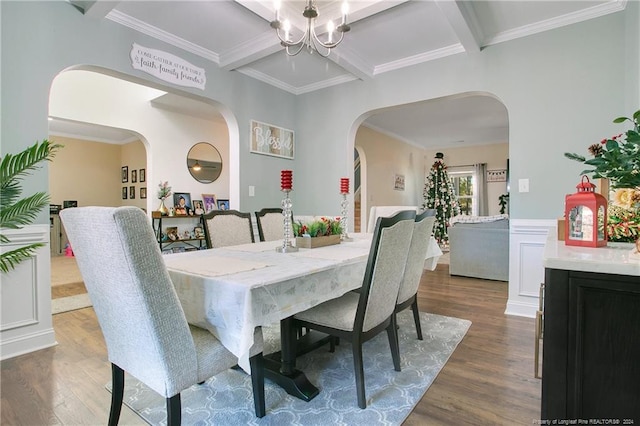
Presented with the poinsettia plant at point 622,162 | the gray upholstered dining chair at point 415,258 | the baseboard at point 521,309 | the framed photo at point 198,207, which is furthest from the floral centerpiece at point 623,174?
the framed photo at point 198,207

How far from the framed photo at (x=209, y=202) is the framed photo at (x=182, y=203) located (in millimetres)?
296

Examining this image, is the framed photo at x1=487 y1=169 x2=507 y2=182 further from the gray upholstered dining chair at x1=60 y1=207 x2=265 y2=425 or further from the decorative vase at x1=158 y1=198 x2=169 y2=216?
the gray upholstered dining chair at x1=60 y1=207 x2=265 y2=425

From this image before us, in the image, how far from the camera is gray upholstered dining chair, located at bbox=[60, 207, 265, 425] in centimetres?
104

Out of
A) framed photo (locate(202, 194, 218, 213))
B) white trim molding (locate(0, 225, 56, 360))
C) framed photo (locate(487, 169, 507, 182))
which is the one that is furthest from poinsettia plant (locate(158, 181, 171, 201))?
framed photo (locate(487, 169, 507, 182))

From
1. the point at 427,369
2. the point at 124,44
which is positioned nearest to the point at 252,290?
the point at 427,369

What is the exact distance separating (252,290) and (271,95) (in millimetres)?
3438

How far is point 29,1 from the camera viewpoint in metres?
2.29

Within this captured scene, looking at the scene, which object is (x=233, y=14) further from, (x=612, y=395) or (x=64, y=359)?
(x=612, y=395)

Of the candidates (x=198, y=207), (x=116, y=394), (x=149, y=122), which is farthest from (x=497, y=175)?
(x=116, y=394)

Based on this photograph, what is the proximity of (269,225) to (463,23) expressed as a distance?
2.27 metres

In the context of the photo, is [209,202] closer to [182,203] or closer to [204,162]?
[182,203]

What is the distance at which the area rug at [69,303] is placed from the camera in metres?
3.19

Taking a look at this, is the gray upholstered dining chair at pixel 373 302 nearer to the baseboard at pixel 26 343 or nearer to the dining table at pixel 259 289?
the dining table at pixel 259 289

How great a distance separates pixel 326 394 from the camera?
1.76 m
